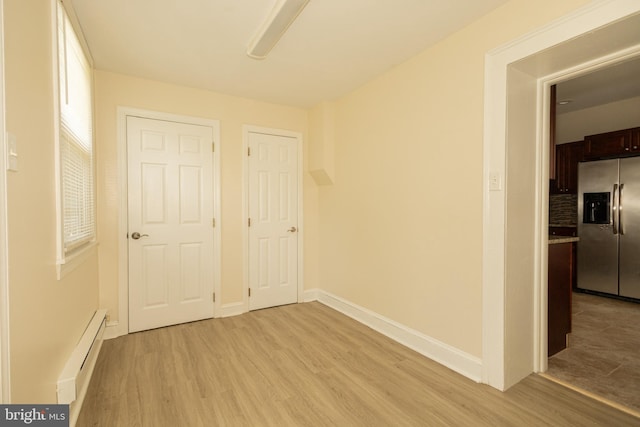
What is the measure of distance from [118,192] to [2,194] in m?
2.03

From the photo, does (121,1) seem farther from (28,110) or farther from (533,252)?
(533,252)

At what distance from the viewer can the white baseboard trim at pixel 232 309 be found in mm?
3334

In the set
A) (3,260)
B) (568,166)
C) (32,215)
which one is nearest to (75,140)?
(32,215)

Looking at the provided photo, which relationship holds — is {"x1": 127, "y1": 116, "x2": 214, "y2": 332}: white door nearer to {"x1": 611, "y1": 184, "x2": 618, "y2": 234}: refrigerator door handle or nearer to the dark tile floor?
the dark tile floor

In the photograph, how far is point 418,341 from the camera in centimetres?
250

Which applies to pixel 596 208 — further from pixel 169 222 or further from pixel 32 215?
pixel 32 215

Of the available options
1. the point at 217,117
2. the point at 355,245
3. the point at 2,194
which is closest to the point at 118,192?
the point at 217,117

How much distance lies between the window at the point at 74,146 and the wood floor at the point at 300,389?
3.25 ft

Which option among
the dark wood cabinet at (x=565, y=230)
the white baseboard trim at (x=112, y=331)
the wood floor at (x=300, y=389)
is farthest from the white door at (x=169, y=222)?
the dark wood cabinet at (x=565, y=230)

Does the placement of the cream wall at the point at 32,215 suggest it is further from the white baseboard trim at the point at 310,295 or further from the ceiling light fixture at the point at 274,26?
the white baseboard trim at the point at 310,295

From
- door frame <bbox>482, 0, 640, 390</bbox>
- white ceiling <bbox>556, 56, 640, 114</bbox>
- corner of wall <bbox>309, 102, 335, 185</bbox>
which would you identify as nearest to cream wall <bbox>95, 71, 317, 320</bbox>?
corner of wall <bbox>309, 102, 335, 185</bbox>

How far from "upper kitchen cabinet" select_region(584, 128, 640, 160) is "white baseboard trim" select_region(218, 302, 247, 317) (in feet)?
17.0

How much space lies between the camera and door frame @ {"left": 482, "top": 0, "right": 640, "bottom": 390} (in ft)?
5.85

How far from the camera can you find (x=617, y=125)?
4.02 metres
